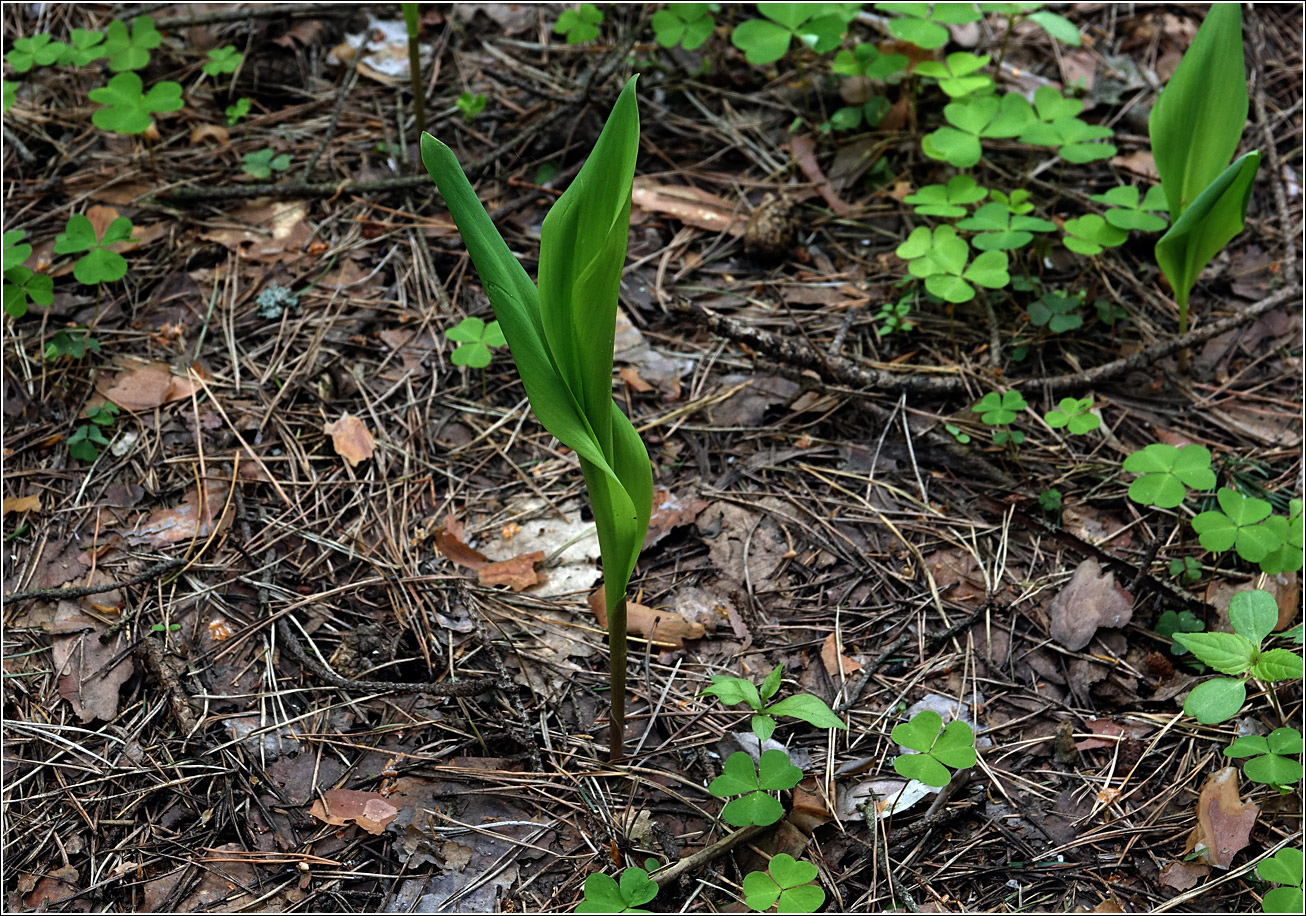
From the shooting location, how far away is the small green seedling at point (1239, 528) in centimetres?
164

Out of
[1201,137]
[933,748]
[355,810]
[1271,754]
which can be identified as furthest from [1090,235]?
[355,810]

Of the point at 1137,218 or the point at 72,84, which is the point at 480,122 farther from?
the point at 1137,218

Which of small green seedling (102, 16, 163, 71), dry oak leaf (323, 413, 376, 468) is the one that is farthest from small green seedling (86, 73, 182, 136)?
dry oak leaf (323, 413, 376, 468)

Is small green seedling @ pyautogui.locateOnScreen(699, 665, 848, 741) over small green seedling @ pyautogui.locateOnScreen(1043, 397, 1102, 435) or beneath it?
beneath

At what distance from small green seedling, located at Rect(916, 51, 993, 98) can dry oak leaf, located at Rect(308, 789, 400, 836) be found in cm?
210

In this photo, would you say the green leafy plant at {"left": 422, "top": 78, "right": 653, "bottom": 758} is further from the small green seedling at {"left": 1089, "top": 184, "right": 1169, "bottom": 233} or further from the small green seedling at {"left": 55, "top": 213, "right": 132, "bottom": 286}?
the small green seedling at {"left": 1089, "top": 184, "right": 1169, "bottom": 233}

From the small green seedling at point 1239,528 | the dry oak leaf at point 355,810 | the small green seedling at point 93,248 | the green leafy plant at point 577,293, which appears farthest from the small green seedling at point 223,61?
the small green seedling at point 1239,528

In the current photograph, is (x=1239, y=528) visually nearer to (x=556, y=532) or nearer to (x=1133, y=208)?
(x=1133, y=208)

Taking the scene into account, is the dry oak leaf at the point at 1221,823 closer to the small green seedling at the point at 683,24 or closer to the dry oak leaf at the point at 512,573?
the dry oak leaf at the point at 512,573

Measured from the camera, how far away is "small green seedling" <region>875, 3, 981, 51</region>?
8.05 ft

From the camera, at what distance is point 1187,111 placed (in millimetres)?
2084

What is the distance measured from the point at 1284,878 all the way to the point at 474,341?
168 cm

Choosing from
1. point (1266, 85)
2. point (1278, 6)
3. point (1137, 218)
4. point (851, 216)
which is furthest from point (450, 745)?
point (1278, 6)

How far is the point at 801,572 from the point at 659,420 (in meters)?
0.47
